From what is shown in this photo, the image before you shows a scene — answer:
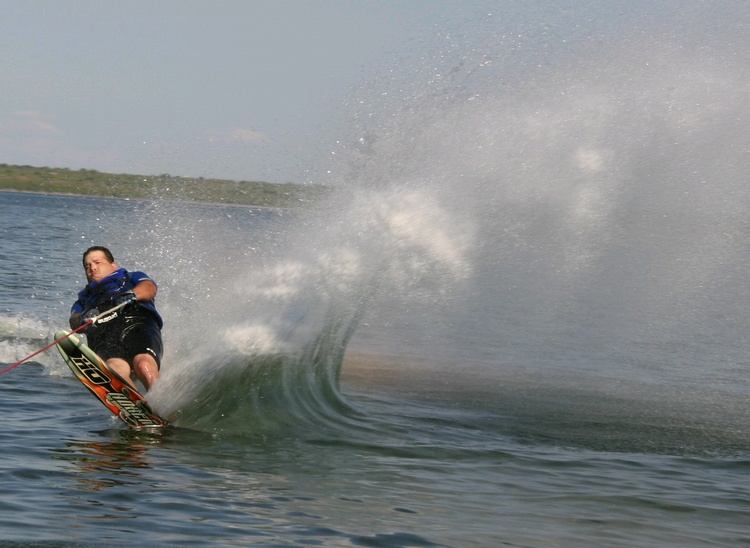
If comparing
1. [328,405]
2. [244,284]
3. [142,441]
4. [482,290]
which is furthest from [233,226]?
[482,290]

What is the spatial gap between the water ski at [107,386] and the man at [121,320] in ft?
0.91

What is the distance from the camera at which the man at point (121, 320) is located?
8.92m

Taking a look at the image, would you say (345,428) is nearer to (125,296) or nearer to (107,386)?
(107,386)

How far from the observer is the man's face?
9.52 metres

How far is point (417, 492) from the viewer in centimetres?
680

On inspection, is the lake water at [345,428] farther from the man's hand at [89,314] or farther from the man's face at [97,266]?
the man's face at [97,266]

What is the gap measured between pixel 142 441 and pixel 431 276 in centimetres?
378

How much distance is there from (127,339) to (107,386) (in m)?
0.77

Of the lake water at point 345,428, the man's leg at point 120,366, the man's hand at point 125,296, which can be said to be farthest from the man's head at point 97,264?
the lake water at point 345,428

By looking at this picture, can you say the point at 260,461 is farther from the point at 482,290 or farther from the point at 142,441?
the point at 482,290

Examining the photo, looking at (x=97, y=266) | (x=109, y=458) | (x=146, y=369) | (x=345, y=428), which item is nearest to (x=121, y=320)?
(x=146, y=369)

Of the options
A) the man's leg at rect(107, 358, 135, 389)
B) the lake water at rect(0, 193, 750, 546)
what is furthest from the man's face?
the lake water at rect(0, 193, 750, 546)

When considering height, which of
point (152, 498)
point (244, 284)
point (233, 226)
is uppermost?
point (233, 226)

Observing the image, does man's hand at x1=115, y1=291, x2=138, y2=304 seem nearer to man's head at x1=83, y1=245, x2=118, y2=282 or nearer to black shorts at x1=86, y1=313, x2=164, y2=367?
black shorts at x1=86, y1=313, x2=164, y2=367
